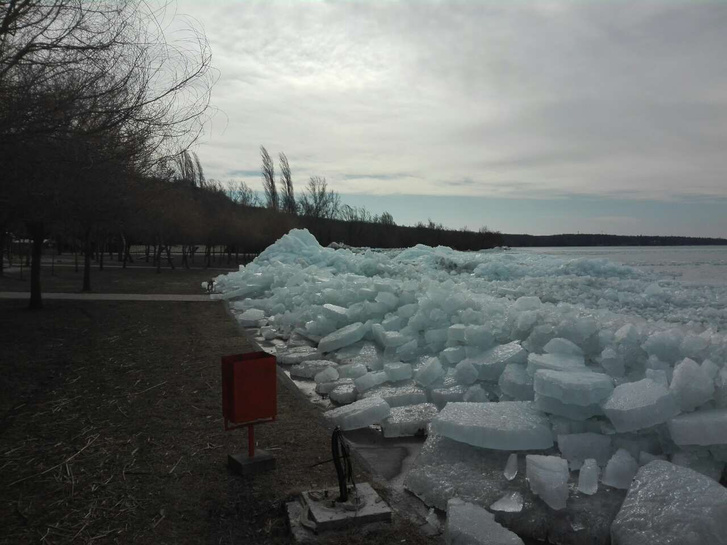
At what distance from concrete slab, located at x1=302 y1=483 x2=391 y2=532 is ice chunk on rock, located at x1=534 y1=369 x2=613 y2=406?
5.63 feet

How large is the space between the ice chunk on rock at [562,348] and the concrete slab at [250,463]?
288 centimetres

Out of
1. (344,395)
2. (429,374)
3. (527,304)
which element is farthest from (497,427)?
(527,304)

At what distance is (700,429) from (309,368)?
474cm

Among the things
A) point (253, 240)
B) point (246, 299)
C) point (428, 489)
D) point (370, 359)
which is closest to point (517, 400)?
point (428, 489)

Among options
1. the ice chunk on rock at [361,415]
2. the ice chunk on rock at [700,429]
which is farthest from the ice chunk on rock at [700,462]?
the ice chunk on rock at [361,415]

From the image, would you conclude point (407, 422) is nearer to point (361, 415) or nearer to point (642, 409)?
point (361, 415)

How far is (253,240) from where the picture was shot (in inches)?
1492

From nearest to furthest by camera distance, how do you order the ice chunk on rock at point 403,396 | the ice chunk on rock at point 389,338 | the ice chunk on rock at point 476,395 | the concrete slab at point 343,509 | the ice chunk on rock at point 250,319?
the concrete slab at point 343,509 < the ice chunk on rock at point 476,395 < the ice chunk on rock at point 403,396 < the ice chunk on rock at point 389,338 < the ice chunk on rock at point 250,319

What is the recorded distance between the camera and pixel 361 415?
530 centimetres

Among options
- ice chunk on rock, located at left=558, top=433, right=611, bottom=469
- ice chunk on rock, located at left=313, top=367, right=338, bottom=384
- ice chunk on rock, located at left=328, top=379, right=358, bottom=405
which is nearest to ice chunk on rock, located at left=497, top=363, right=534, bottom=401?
ice chunk on rock, located at left=558, top=433, right=611, bottom=469

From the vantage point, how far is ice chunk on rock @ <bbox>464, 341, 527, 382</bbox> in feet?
19.0

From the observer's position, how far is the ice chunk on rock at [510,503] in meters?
3.65

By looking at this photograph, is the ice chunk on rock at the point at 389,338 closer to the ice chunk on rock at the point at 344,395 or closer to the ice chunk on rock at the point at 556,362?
the ice chunk on rock at the point at 344,395

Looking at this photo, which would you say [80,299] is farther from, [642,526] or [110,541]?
[642,526]
